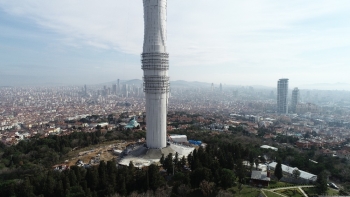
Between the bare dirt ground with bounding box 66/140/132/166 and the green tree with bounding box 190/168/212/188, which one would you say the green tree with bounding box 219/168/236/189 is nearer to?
the green tree with bounding box 190/168/212/188

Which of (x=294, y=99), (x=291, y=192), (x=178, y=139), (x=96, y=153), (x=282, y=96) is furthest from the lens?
(x=294, y=99)

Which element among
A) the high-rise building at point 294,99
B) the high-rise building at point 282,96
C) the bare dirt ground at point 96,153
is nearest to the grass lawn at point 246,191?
the bare dirt ground at point 96,153

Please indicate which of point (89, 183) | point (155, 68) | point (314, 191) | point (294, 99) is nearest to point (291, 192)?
point (314, 191)

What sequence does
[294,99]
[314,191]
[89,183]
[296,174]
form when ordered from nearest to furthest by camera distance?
[89,183] < [314,191] < [296,174] < [294,99]

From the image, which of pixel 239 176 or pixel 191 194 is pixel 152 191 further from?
pixel 239 176

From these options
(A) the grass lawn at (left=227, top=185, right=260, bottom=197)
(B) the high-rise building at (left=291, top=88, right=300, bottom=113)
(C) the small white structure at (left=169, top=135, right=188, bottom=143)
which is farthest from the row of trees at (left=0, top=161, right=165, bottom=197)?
(B) the high-rise building at (left=291, top=88, right=300, bottom=113)

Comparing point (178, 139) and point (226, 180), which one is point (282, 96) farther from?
point (226, 180)
